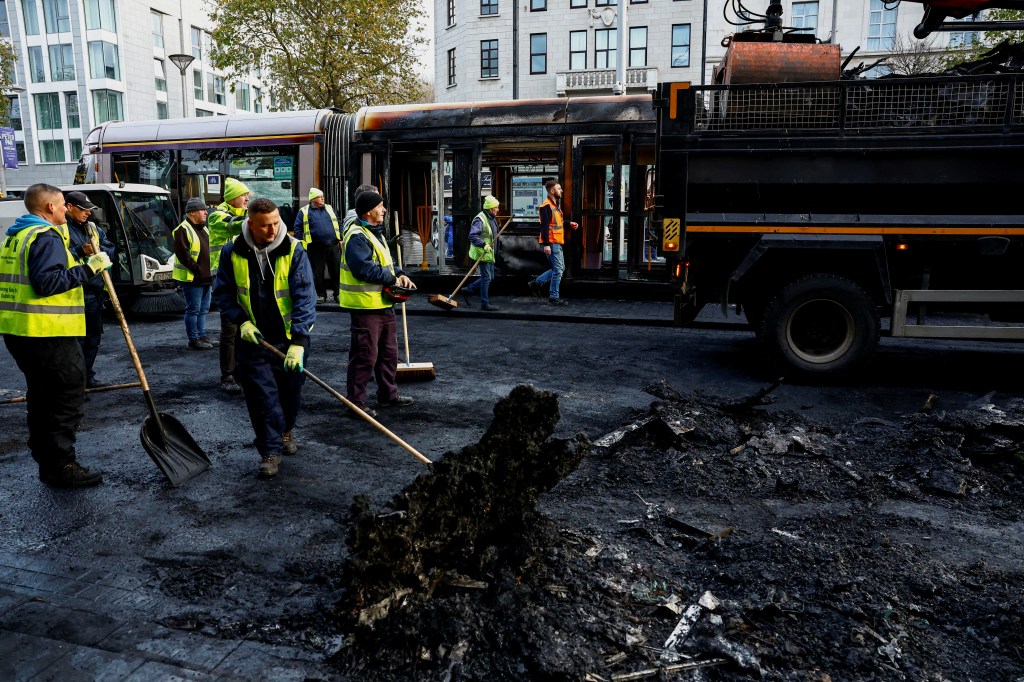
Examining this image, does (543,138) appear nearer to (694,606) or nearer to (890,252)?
(890,252)

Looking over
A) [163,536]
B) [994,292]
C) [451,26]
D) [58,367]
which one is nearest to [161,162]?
[58,367]

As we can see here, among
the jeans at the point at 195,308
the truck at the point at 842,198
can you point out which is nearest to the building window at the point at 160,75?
the jeans at the point at 195,308

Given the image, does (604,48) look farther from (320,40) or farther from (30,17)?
(30,17)

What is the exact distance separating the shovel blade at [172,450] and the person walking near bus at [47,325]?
431 millimetres

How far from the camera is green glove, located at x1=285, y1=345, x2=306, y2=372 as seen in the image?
479 cm

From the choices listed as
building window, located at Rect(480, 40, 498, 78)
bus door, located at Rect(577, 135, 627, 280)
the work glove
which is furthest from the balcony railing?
the work glove

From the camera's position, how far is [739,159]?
7.14 meters

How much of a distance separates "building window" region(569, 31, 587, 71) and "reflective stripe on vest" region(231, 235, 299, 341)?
3487cm

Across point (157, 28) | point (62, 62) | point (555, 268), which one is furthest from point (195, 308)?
point (157, 28)

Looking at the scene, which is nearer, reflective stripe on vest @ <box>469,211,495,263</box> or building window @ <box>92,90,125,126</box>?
reflective stripe on vest @ <box>469,211,495,263</box>

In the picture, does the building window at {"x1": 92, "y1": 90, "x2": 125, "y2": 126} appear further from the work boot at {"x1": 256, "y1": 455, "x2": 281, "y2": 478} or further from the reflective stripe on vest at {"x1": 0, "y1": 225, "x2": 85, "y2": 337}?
the work boot at {"x1": 256, "y1": 455, "x2": 281, "y2": 478}

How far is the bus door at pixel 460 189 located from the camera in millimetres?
13031

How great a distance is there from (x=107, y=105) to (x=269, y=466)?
151ft

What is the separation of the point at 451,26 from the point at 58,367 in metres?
38.6
